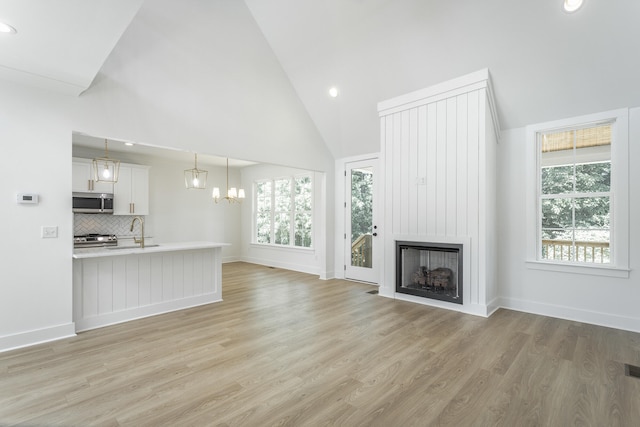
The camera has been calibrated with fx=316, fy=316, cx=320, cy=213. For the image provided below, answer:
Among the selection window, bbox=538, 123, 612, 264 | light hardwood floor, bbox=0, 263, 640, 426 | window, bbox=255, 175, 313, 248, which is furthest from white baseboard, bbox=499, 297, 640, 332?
window, bbox=255, 175, 313, 248

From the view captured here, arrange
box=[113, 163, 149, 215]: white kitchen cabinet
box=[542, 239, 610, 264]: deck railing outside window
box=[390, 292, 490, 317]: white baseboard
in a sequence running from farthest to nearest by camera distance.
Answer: box=[113, 163, 149, 215]: white kitchen cabinet → box=[390, 292, 490, 317]: white baseboard → box=[542, 239, 610, 264]: deck railing outside window

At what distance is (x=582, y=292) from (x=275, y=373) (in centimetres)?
386

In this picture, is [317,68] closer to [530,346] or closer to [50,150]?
[50,150]

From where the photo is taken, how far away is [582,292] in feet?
12.8

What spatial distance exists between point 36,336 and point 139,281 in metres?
1.10

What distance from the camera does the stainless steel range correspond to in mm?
6148

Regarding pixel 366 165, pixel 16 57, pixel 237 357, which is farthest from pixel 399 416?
pixel 366 165

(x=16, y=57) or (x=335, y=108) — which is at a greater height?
(x=335, y=108)

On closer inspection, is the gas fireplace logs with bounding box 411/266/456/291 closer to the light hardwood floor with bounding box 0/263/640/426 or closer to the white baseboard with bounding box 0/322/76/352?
the light hardwood floor with bounding box 0/263/640/426

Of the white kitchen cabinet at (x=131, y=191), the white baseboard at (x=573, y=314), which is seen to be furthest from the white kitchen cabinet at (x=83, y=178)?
the white baseboard at (x=573, y=314)

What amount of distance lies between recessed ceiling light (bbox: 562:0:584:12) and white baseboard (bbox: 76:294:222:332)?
216 inches

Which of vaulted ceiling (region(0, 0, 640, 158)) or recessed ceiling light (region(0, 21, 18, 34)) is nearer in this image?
recessed ceiling light (region(0, 21, 18, 34))

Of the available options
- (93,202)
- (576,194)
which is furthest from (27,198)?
(576,194)

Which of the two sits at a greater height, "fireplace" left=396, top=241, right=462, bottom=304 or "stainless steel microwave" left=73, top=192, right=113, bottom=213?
"stainless steel microwave" left=73, top=192, right=113, bottom=213
